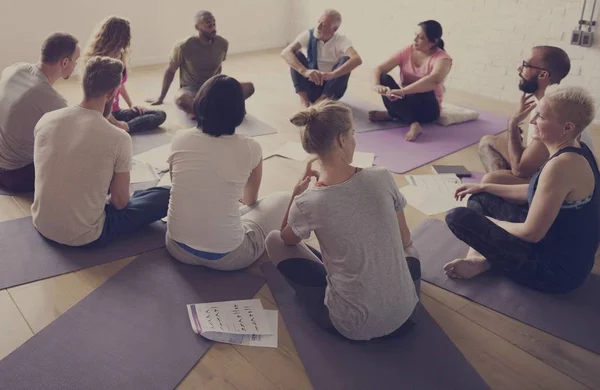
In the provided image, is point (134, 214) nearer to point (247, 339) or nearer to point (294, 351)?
point (247, 339)

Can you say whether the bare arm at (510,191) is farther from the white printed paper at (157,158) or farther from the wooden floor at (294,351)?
the white printed paper at (157,158)

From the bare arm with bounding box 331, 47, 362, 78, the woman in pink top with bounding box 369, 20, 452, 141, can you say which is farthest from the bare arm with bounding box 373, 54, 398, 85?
the bare arm with bounding box 331, 47, 362, 78

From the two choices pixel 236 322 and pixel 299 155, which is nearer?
pixel 236 322

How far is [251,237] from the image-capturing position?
247 cm

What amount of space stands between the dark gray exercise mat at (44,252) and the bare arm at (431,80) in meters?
2.23

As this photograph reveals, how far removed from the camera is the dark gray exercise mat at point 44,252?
7.77 feet

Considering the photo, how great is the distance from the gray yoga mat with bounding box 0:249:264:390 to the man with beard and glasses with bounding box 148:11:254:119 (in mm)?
2027

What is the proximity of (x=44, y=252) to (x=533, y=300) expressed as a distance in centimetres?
214

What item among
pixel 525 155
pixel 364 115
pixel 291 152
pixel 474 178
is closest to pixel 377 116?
pixel 364 115

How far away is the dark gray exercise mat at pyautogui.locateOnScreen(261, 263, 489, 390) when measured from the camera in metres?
1.92

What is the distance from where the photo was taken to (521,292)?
241 centimetres

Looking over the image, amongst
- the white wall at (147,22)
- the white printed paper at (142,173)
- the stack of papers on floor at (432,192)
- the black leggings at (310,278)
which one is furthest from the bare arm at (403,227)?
the white wall at (147,22)

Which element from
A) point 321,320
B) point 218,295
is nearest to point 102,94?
point 218,295

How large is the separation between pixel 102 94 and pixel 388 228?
135 cm
